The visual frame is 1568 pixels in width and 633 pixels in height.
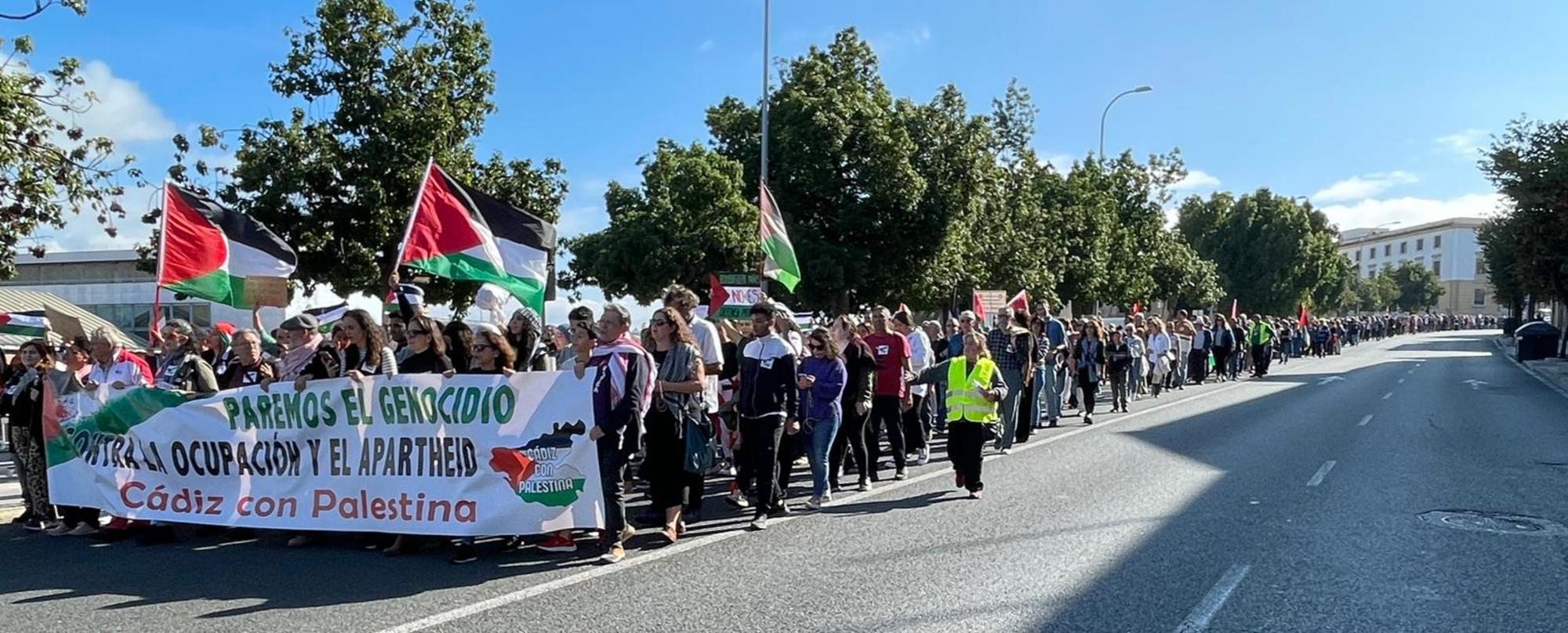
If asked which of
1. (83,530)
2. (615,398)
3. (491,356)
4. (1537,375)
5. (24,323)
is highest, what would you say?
(24,323)

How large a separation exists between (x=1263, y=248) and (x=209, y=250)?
2817 inches

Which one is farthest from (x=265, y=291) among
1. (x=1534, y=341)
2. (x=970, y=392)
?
(x=1534, y=341)

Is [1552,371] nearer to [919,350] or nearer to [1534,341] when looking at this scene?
[1534,341]

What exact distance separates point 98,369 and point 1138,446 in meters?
10.8

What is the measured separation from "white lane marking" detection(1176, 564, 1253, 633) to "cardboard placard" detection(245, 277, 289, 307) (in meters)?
7.89

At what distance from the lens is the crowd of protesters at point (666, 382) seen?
25.0ft

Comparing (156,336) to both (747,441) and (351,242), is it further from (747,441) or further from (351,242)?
(351,242)

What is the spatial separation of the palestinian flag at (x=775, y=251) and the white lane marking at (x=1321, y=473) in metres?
6.83

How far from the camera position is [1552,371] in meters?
33.2

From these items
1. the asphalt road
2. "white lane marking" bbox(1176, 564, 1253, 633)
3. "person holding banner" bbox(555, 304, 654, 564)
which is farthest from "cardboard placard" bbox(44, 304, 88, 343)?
"white lane marking" bbox(1176, 564, 1253, 633)

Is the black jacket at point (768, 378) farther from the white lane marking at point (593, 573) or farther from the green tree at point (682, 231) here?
the green tree at point (682, 231)

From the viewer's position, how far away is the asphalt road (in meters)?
5.87

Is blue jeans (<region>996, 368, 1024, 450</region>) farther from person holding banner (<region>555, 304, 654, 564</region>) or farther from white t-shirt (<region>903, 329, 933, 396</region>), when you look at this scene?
person holding banner (<region>555, 304, 654, 564</region>)

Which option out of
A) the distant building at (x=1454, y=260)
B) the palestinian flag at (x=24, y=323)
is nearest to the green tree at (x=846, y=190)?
the palestinian flag at (x=24, y=323)
